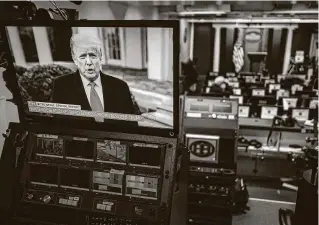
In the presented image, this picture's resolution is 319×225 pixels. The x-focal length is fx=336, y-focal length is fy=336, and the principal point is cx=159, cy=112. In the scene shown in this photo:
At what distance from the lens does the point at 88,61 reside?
2.11 meters

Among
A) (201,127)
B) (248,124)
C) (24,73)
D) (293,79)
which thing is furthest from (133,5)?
(293,79)

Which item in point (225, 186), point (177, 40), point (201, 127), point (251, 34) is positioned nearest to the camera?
point (177, 40)

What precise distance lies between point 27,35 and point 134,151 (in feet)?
3.32

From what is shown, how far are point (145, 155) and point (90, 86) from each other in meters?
0.57

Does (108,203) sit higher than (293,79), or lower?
higher

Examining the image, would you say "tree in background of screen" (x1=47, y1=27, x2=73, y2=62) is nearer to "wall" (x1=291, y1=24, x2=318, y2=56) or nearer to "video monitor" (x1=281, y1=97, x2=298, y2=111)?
"video monitor" (x1=281, y1=97, x2=298, y2=111)

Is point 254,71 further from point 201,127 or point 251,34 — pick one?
point 201,127

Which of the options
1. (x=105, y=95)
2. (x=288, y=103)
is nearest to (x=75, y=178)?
(x=105, y=95)

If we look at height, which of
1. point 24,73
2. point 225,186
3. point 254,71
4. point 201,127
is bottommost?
point 254,71

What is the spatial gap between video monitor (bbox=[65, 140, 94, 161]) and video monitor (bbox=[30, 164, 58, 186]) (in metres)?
0.16

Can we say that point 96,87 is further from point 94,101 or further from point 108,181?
point 108,181

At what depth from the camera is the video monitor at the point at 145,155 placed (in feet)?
7.12

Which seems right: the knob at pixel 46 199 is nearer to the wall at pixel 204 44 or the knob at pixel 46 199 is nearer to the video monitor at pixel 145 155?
the video monitor at pixel 145 155

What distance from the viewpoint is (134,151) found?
221 centimetres
